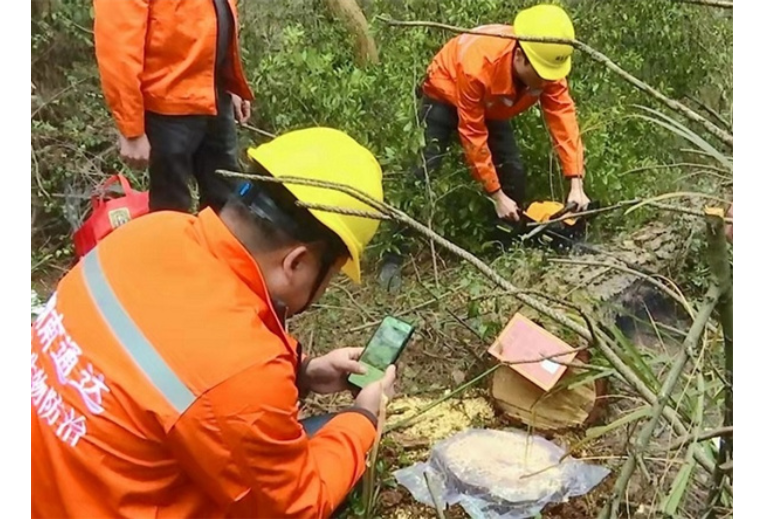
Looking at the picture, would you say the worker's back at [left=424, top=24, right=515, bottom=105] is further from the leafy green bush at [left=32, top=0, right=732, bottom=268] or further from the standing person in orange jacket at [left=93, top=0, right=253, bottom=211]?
the standing person in orange jacket at [left=93, top=0, right=253, bottom=211]

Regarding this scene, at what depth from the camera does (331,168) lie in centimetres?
154

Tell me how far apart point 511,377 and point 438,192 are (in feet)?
4.25

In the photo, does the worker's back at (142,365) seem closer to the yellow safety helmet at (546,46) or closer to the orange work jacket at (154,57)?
the orange work jacket at (154,57)

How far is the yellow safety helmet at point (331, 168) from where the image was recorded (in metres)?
1.52

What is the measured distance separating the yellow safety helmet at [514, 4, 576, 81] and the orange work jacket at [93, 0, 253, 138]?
1.22 m

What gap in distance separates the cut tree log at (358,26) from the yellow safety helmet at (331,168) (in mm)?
3449

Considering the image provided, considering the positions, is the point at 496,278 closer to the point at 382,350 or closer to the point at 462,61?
the point at 382,350

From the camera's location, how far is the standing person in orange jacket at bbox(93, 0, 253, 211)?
8.92ft

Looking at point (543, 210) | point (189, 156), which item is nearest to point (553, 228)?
point (543, 210)

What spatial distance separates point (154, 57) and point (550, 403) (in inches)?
64.8

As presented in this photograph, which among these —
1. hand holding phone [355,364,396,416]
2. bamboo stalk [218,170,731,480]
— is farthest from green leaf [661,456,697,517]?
hand holding phone [355,364,396,416]
